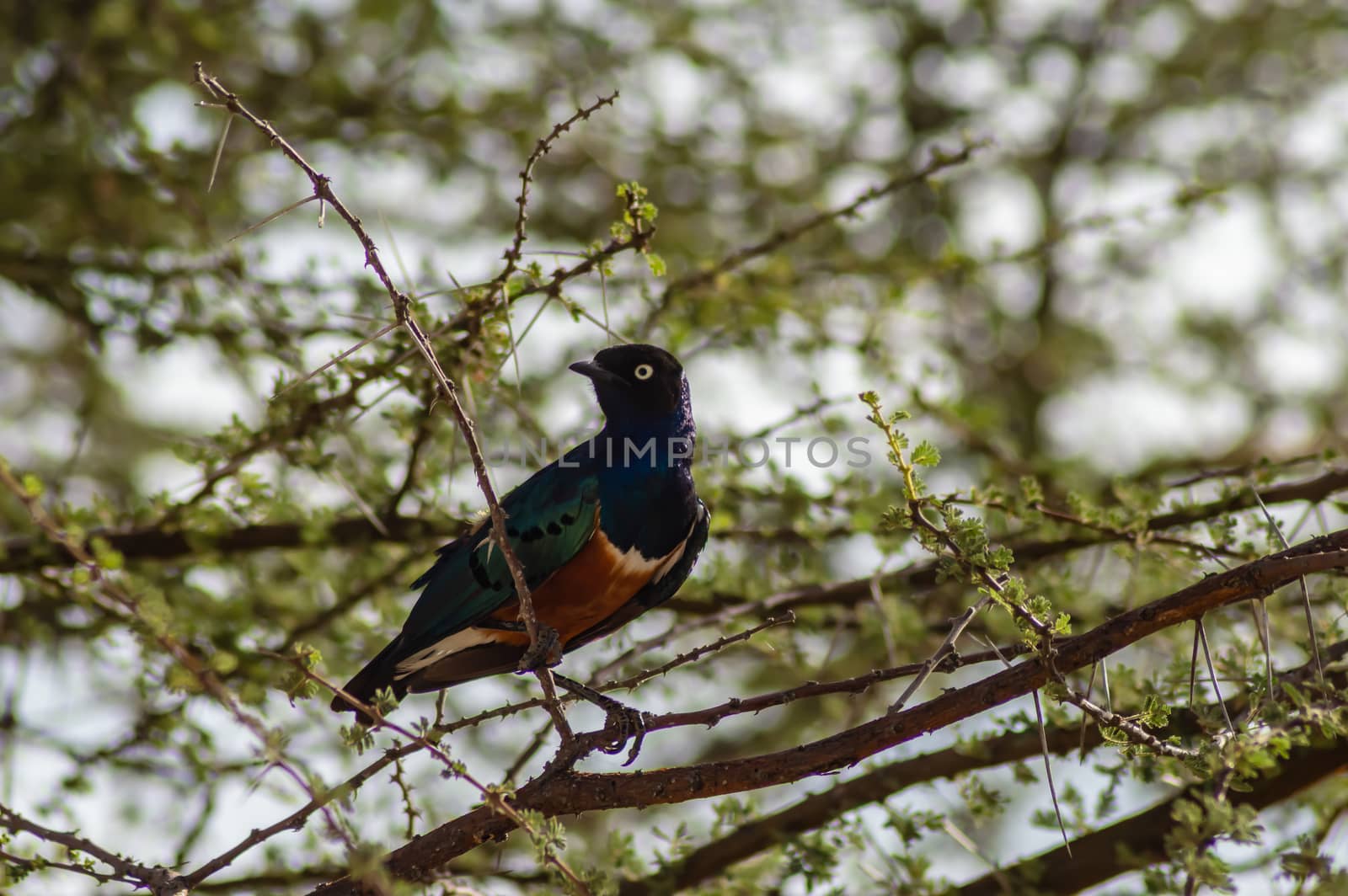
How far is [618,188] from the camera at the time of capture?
3.21 meters

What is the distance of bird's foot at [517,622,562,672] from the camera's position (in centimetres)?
341

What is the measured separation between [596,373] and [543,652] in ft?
3.59

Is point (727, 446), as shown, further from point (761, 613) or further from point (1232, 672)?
point (1232, 672)

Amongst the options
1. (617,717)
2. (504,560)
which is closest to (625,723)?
(617,717)

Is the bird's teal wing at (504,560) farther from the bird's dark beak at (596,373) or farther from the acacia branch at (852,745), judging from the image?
the acacia branch at (852,745)

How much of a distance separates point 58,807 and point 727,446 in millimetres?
2694

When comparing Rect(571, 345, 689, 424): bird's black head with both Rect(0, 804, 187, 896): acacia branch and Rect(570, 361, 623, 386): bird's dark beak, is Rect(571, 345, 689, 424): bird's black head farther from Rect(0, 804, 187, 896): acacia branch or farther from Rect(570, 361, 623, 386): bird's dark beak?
Rect(0, 804, 187, 896): acacia branch

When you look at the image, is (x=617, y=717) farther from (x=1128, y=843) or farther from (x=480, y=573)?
(x=1128, y=843)

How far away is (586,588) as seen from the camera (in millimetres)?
3949

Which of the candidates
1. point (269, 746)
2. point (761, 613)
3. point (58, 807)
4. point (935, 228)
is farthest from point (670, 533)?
point (935, 228)

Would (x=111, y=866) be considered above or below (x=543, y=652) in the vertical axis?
below

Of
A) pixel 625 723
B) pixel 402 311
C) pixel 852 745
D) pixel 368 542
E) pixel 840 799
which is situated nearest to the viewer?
pixel 402 311

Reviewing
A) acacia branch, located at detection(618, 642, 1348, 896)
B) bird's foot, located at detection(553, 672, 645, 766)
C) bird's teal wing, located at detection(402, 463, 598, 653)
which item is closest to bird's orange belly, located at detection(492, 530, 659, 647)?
bird's teal wing, located at detection(402, 463, 598, 653)

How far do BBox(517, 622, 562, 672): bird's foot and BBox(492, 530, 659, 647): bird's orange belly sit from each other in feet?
0.37
